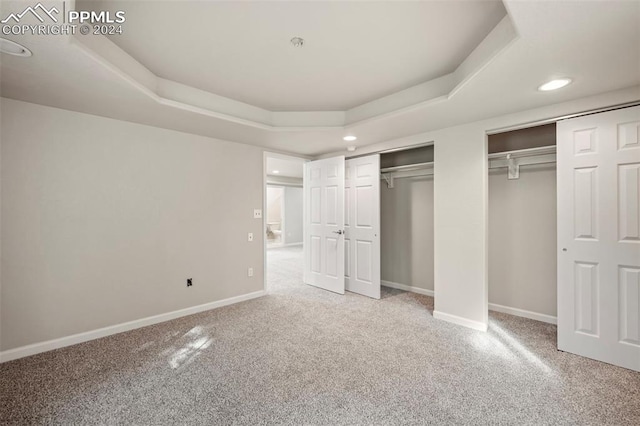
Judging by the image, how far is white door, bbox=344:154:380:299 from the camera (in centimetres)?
404

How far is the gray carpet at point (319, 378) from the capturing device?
68.9 inches

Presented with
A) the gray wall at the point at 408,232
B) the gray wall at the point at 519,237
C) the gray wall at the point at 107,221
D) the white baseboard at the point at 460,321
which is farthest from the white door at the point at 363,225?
the gray wall at the point at 107,221

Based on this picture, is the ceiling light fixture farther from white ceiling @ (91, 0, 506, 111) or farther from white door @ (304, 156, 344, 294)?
white door @ (304, 156, 344, 294)

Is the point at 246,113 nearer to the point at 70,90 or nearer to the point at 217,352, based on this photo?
the point at 70,90

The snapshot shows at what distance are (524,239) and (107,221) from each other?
15.4 feet

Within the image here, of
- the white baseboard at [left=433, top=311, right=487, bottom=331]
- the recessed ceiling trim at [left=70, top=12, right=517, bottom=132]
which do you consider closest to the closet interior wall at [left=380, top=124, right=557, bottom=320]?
the white baseboard at [left=433, top=311, right=487, bottom=331]

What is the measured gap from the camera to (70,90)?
7.19 ft

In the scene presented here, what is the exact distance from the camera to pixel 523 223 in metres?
3.32

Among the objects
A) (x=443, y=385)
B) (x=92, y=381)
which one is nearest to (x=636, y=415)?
(x=443, y=385)

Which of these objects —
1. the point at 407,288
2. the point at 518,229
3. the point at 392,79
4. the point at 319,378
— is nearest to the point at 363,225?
the point at 407,288

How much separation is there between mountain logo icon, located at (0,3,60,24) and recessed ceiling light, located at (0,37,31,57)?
0.69 ft

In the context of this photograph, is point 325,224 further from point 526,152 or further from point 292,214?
point 292,214

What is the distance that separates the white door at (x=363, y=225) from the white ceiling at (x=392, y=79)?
775 mm

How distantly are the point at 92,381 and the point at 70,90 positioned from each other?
7.39 feet
